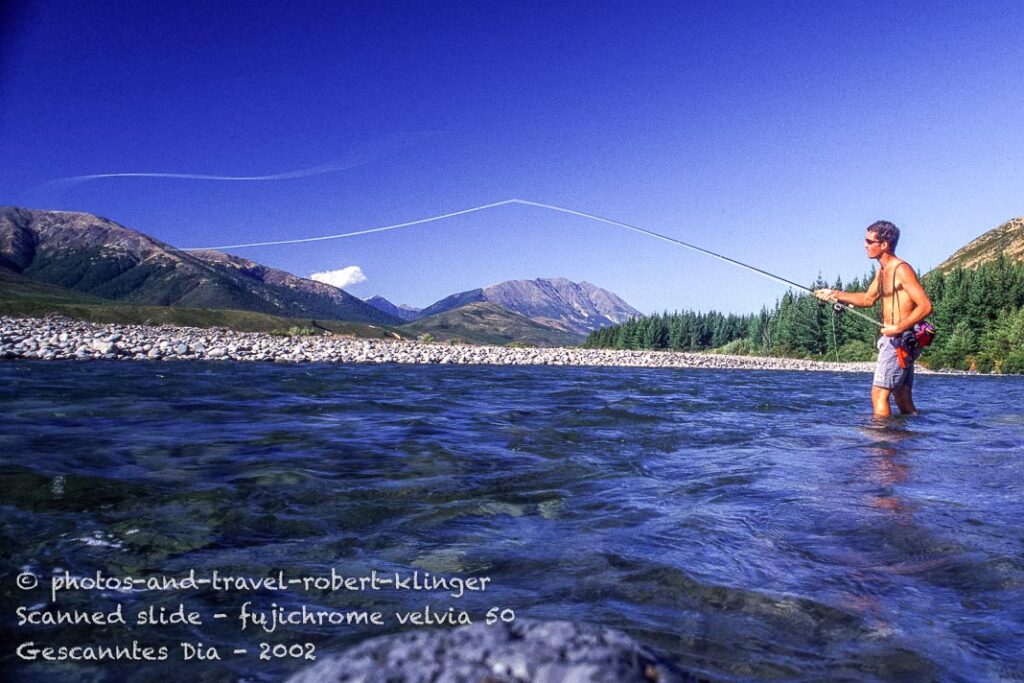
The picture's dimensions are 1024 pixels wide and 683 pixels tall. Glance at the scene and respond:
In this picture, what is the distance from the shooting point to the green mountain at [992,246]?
497 feet

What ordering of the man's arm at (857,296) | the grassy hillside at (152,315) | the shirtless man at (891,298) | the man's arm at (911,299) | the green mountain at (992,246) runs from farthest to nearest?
the green mountain at (992,246) < the grassy hillside at (152,315) < the man's arm at (857,296) < the shirtless man at (891,298) < the man's arm at (911,299)

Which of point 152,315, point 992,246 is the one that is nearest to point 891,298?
point 152,315

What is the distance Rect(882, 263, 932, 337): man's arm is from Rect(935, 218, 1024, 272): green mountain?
580 feet

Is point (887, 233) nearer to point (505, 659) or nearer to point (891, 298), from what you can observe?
point (891, 298)

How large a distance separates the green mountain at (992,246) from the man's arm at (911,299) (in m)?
177

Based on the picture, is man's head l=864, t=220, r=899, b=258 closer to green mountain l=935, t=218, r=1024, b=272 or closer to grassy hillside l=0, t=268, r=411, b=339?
grassy hillside l=0, t=268, r=411, b=339

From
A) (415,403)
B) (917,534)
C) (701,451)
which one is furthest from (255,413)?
(917,534)

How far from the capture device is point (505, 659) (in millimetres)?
1141

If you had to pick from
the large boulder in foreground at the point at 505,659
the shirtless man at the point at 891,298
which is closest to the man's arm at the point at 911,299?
the shirtless man at the point at 891,298

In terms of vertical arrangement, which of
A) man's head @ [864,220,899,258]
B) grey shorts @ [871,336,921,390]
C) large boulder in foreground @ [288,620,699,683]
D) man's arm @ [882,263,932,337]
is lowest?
large boulder in foreground @ [288,620,699,683]

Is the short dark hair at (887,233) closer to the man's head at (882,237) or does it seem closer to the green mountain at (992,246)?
the man's head at (882,237)

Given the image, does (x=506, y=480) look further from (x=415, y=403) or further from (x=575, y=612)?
(x=415, y=403)

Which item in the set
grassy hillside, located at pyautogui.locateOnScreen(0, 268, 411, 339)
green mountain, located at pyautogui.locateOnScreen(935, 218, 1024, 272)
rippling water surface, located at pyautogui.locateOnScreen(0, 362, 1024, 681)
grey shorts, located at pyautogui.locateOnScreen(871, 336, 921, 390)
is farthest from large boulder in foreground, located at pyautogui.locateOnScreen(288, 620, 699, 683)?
green mountain, located at pyautogui.locateOnScreen(935, 218, 1024, 272)

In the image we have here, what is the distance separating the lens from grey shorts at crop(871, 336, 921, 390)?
7746mm
